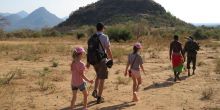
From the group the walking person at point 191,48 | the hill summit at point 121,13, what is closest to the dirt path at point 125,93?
the walking person at point 191,48

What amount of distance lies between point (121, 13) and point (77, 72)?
302 ft

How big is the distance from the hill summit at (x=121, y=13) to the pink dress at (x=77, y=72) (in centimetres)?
8489

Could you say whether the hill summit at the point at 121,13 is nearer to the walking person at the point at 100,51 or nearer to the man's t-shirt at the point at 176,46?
the man's t-shirt at the point at 176,46

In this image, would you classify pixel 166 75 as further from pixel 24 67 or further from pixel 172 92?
pixel 24 67

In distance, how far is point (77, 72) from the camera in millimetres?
10047

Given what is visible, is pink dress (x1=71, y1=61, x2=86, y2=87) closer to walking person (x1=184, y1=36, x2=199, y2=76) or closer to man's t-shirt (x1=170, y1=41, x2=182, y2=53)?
man's t-shirt (x1=170, y1=41, x2=182, y2=53)

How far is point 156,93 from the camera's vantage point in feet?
43.4

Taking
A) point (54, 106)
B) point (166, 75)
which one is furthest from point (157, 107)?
point (166, 75)

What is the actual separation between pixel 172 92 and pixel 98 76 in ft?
9.85

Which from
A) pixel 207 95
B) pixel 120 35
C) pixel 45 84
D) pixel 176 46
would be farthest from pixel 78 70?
pixel 120 35

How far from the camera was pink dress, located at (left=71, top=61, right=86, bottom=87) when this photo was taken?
9.99 meters

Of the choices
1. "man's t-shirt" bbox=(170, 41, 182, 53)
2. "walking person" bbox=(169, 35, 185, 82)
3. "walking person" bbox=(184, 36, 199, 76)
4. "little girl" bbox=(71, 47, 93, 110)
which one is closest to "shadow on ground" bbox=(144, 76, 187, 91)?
"walking person" bbox=(169, 35, 185, 82)

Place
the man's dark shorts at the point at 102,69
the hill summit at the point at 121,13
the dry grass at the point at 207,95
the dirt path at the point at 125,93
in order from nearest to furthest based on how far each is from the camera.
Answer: the man's dark shorts at the point at 102,69
the dirt path at the point at 125,93
the dry grass at the point at 207,95
the hill summit at the point at 121,13

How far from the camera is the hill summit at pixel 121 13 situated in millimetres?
98500
